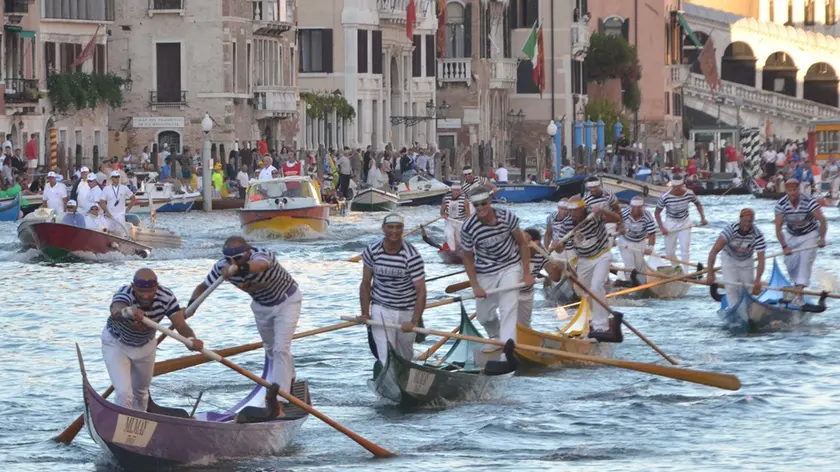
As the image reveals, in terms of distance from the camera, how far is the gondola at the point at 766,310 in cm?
2188

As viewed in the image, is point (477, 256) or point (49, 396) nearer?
point (477, 256)

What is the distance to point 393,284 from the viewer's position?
15.8 m

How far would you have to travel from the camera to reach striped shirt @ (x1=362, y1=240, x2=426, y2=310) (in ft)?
51.5

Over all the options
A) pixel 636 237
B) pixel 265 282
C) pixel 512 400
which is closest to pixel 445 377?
pixel 512 400

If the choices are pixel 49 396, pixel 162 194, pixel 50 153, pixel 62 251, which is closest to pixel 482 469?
pixel 49 396

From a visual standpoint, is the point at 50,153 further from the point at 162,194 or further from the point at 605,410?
the point at 605,410

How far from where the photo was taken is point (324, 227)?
37000 mm

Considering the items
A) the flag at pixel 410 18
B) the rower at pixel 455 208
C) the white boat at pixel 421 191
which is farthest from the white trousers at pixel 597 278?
the flag at pixel 410 18

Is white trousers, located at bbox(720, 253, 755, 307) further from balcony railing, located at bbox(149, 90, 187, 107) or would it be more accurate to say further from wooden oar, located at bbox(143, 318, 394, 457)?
balcony railing, located at bbox(149, 90, 187, 107)

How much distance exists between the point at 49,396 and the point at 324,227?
19.1 m

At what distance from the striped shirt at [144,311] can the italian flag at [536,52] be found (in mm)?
53286

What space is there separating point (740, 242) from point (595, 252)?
2.50m

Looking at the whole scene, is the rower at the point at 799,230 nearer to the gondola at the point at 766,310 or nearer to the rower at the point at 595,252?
the gondola at the point at 766,310

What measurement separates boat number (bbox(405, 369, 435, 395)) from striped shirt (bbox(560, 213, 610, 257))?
3.06m
